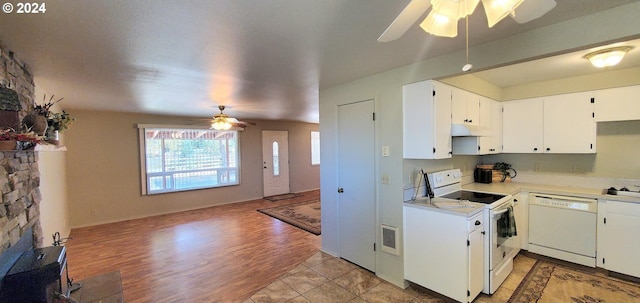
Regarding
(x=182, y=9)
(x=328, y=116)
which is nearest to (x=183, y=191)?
(x=328, y=116)

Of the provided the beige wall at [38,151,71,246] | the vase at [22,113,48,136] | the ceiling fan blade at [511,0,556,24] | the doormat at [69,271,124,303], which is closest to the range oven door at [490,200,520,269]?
the ceiling fan blade at [511,0,556,24]

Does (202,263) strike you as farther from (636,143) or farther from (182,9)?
(636,143)

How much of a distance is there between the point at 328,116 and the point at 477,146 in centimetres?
183

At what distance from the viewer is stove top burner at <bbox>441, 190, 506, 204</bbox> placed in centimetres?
278

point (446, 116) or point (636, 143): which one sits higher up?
point (446, 116)

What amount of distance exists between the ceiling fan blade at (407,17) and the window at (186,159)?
618 cm

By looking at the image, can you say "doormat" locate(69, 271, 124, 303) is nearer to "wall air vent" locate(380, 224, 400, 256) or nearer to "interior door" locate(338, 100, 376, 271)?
"interior door" locate(338, 100, 376, 271)

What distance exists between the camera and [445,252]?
245cm

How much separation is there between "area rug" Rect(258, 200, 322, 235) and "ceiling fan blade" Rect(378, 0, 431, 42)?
3871 mm

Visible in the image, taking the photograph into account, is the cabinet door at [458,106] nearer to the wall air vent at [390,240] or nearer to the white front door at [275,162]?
the wall air vent at [390,240]

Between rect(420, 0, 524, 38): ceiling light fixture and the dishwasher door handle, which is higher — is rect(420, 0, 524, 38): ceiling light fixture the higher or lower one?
the higher one

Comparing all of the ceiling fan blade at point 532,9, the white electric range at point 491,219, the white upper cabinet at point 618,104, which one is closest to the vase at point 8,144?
the ceiling fan blade at point 532,9

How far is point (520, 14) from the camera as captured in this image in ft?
3.63

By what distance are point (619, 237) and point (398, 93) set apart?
2756mm
